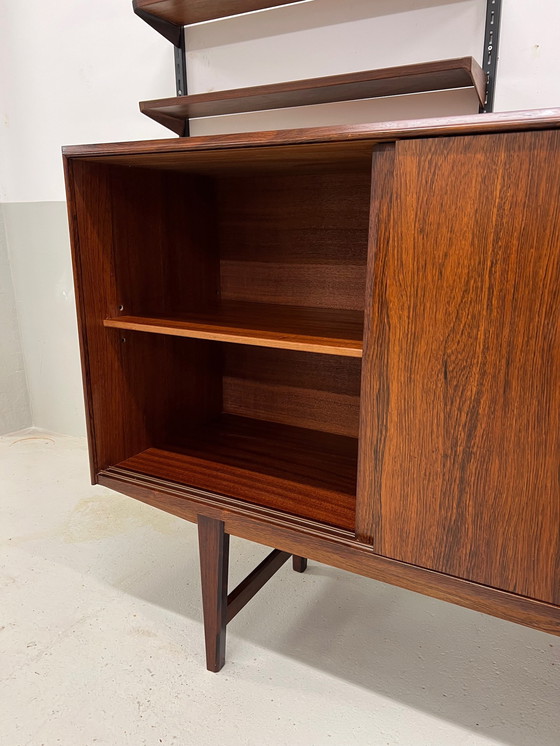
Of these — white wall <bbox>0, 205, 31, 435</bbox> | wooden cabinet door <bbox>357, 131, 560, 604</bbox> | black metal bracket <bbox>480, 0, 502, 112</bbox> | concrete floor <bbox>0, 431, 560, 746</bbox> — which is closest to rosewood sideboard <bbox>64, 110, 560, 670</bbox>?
wooden cabinet door <bbox>357, 131, 560, 604</bbox>

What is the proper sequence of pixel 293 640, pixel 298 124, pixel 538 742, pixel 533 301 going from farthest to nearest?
pixel 298 124
pixel 293 640
pixel 538 742
pixel 533 301

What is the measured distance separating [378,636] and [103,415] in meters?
0.91

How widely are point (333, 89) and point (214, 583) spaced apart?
124 cm

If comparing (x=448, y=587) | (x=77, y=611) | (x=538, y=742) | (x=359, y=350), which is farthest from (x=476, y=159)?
(x=77, y=611)

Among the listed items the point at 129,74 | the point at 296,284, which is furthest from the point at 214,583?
the point at 129,74

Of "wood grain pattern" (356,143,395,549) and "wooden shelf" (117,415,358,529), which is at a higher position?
"wood grain pattern" (356,143,395,549)

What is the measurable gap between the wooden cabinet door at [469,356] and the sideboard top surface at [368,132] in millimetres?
17

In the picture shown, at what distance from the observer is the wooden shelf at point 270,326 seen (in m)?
1.03

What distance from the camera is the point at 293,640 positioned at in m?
1.42

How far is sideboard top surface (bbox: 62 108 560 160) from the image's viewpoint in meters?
0.74

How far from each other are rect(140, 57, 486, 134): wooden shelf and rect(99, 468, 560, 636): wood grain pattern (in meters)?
0.99

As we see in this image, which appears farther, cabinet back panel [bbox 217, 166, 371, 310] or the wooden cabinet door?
cabinet back panel [bbox 217, 166, 371, 310]

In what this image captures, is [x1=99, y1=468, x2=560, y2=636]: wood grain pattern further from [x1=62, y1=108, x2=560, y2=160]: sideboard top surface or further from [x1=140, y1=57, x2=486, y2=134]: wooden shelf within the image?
[x1=140, y1=57, x2=486, y2=134]: wooden shelf

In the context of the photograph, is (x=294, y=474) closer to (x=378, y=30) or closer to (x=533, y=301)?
(x=533, y=301)
